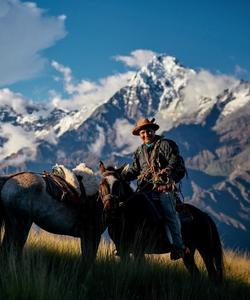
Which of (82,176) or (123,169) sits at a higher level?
(123,169)

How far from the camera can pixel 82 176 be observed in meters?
11.1

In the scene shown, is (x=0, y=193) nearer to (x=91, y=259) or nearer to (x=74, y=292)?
(x=91, y=259)

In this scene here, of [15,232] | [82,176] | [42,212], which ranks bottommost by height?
[15,232]

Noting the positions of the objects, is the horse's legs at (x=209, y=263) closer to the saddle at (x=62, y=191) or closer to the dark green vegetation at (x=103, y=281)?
the dark green vegetation at (x=103, y=281)

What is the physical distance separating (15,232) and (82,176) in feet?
7.24

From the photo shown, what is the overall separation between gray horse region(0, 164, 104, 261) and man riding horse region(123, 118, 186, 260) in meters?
1.15

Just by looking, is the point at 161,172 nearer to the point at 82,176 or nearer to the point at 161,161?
the point at 161,161

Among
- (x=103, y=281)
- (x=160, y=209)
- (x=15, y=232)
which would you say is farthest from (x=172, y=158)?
(x=103, y=281)

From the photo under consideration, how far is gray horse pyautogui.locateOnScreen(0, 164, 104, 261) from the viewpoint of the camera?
9.55m

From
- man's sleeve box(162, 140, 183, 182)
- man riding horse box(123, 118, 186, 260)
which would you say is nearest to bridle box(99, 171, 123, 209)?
man riding horse box(123, 118, 186, 260)

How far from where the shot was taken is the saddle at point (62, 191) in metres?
10.2

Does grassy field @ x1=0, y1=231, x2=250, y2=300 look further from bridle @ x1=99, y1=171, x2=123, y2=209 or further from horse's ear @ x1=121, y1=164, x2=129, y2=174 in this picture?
horse's ear @ x1=121, y1=164, x2=129, y2=174

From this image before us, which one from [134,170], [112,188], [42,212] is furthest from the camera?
[134,170]

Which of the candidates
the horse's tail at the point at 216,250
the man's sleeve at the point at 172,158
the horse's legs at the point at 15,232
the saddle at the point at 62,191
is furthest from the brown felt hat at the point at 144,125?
the horse's legs at the point at 15,232
